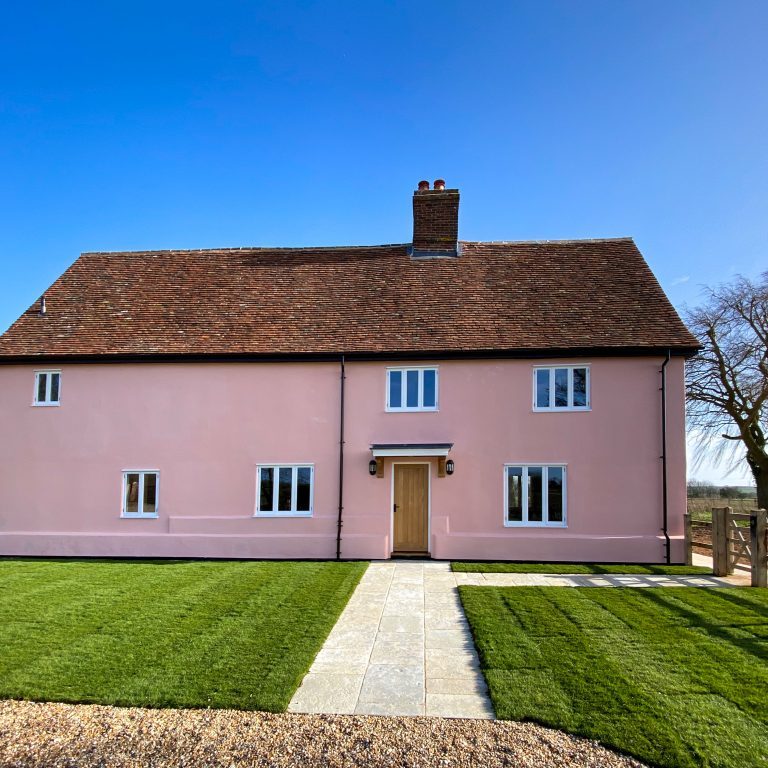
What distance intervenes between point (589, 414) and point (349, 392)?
5949 mm

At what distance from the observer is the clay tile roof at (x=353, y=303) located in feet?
48.9

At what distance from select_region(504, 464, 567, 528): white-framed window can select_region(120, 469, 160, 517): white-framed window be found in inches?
348

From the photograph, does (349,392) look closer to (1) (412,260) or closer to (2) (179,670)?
(1) (412,260)

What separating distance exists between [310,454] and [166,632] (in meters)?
7.24

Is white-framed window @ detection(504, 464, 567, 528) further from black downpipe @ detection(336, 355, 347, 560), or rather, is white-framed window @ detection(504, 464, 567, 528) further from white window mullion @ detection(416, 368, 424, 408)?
black downpipe @ detection(336, 355, 347, 560)

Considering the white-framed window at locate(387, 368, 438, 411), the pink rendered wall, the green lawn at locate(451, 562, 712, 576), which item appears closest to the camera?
the green lawn at locate(451, 562, 712, 576)

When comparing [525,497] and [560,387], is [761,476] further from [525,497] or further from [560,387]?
[525,497]

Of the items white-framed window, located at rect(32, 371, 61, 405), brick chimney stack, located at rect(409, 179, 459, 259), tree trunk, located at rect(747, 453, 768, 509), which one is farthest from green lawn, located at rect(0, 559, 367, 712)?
tree trunk, located at rect(747, 453, 768, 509)

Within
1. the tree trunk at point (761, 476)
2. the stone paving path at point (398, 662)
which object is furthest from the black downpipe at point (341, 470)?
the tree trunk at point (761, 476)

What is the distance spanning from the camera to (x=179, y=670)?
6340 millimetres

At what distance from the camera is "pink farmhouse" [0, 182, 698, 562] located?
46.2 feet

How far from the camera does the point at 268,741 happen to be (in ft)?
16.2

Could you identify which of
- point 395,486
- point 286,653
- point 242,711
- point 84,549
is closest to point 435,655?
point 286,653

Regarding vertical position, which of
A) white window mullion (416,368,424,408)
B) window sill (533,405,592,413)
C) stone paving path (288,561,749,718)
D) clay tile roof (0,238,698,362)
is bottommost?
stone paving path (288,561,749,718)
